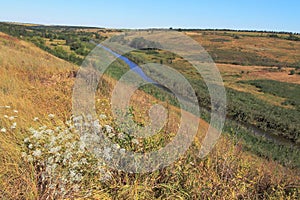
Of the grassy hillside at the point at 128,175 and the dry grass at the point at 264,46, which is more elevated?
the dry grass at the point at 264,46

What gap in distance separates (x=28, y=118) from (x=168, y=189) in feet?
7.76

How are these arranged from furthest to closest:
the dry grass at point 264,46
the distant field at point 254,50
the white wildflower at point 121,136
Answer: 1. the dry grass at point 264,46
2. the distant field at point 254,50
3. the white wildflower at point 121,136

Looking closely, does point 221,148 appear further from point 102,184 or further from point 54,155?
point 54,155

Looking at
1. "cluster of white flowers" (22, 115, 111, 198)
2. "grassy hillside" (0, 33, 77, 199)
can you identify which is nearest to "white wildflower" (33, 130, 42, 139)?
"cluster of white flowers" (22, 115, 111, 198)

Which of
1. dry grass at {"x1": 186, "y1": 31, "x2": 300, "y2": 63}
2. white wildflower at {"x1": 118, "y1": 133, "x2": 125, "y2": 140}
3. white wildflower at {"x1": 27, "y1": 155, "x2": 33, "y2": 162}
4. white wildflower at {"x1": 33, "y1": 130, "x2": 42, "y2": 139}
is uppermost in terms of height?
dry grass at {"x1": 186, "y1": 31, "x2": 300, "y2": 63}

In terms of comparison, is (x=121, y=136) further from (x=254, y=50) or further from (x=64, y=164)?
(x=254, y=50)

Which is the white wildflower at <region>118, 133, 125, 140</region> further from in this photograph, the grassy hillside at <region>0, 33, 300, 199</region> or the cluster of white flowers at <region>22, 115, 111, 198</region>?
the cluster of white flowers at <region>22, 115, 111, 198</region>

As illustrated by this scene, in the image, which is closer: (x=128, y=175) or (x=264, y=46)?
(x=128, y=175)

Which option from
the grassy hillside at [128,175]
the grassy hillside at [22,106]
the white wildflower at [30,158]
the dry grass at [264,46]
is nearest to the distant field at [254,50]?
the dry grass at [264,46]

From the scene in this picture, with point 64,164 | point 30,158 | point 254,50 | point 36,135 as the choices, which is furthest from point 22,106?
point 254,50

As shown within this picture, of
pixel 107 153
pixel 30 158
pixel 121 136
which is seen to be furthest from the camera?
pixel 121 136

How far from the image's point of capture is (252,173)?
4.35 m

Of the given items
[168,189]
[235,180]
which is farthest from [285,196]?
Result: [168,189]

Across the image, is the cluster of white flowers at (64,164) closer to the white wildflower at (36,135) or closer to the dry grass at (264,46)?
the white wildflower at (36,135)
